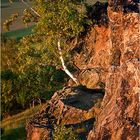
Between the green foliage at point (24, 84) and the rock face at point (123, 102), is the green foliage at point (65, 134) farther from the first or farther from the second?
the green foliage at point (24, 84)

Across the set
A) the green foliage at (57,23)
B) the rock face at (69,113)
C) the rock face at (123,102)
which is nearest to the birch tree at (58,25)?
the green foliage at (57,23)

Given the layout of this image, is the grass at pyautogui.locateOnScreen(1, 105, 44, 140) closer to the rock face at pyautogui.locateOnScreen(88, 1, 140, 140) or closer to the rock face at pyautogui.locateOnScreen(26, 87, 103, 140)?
the rock face at pyautogui.locateOnScreen(26, 87, 103, 140)

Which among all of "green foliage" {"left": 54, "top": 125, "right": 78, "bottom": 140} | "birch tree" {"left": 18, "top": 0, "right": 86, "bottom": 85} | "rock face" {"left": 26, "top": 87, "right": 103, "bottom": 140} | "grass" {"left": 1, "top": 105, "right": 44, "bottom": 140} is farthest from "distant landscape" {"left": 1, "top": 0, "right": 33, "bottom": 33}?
"green foliage" {"left": 54, "top": 125, "right": 78, "bottom": 140}

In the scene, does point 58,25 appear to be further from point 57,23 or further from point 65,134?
point 65,134

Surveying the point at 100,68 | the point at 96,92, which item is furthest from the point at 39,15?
the point at 96,92

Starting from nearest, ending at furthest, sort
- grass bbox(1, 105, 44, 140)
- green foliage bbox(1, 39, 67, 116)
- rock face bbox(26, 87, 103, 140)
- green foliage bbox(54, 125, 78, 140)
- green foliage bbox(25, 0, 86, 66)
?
green foliage bbox(54, 125, 78, 140), rock face bbox(26, 87, 103, 140), green foliage bbox(25, 0, 86, 66), grass bbox(1, 105, 44, 140), green foliage bbox(1, 39, 67, 116)
